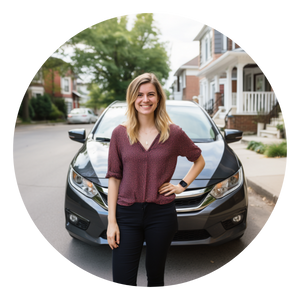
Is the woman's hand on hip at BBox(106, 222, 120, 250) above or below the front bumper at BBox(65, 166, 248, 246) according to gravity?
above

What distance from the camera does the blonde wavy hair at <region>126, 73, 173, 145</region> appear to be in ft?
5.98

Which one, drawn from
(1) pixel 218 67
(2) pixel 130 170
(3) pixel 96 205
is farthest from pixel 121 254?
(1) pixel 218 67

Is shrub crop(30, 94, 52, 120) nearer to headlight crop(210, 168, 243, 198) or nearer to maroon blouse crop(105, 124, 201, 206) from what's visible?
headlight crop(210, 168, 243, 198)

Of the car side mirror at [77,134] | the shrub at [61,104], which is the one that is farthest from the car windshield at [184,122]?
the shrub at [61,104]

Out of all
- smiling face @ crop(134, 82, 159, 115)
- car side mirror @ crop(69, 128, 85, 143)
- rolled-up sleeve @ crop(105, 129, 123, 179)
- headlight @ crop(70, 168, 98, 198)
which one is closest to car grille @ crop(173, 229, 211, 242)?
headlight @ crop(70, 168, 98, 198)

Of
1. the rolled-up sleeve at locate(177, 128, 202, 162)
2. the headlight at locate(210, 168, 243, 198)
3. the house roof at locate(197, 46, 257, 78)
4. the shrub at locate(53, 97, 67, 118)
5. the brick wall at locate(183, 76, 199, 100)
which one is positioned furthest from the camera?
the shrub at locate(53, 97, 67, 118)

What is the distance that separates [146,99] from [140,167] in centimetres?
44

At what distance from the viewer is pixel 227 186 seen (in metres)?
2.74

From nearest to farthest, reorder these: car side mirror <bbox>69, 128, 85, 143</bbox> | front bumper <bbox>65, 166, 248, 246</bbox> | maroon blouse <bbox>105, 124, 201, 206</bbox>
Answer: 1. maroon blouse <bbox>105, 124, 201, 206</bbox>
2. front bumper <bbox>65, 166, 248, 246</bbox>
3. car side mirror <bbox>69, 128, 85, 143</bbox>

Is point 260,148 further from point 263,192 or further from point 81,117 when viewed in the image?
point 81,117

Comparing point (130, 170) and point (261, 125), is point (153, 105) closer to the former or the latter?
point (130, 170)

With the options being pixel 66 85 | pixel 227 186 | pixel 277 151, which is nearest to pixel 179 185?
pixel 227 186

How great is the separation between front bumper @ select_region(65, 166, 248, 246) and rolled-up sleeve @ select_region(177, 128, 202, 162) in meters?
0.77

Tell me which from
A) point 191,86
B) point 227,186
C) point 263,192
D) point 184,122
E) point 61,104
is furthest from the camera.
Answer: point 61,104
